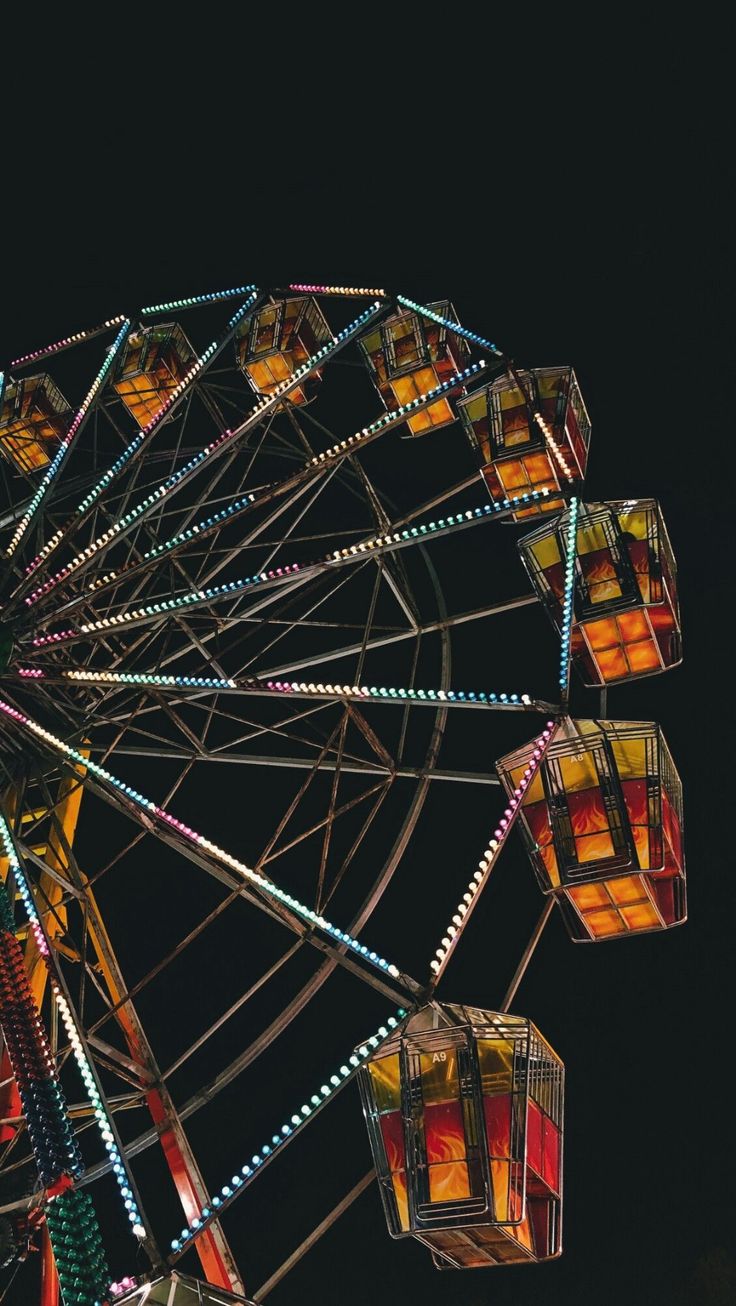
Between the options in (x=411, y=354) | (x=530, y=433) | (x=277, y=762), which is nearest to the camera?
(x=277, y=762)

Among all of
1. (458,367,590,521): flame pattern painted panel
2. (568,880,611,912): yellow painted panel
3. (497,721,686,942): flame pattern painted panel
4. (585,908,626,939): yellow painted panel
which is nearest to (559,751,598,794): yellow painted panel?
(497,721,686,942): flame pattern painted panel

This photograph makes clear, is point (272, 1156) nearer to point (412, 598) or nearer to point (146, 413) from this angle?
point (412, 598)

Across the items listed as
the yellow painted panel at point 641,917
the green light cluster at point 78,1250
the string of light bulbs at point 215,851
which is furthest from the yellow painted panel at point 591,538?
the green light cluster at point 78,1250

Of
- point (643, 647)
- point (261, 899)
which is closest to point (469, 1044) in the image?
point (261, 899)

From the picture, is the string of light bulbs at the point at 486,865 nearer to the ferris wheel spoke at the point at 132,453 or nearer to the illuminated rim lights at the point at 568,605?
the illuminated rim lights at the point at 568,605

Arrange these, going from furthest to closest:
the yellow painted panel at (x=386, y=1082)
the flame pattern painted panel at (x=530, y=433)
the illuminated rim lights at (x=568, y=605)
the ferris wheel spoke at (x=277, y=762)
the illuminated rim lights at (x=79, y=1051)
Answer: the flame pattern painted panel at (x=530, y=433) < the ferris wheel spoke at (x=277, y=762) < the illuminated rim lights at (x=568, y=605) < the yellow painted panel at (x=386, y=1082) < the illuminated rim lights at (x=79, y=1051)

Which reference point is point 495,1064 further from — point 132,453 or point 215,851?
point 132,453

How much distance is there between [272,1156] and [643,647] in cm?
533

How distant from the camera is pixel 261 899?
10.6 metres

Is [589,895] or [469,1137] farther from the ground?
[589,895]

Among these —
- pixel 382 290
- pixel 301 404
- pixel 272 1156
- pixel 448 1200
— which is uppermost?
pixel 382 290

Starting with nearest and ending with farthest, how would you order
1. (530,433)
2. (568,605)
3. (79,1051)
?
(79,1051) → (568,605) → (530,433)

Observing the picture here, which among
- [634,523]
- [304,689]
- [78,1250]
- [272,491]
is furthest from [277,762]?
[78,1250]

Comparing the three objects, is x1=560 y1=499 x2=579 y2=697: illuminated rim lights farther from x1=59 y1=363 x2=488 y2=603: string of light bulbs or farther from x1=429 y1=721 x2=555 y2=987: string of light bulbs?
x1=59 y1=363 x2=488 y2=603: string of light bulbs
